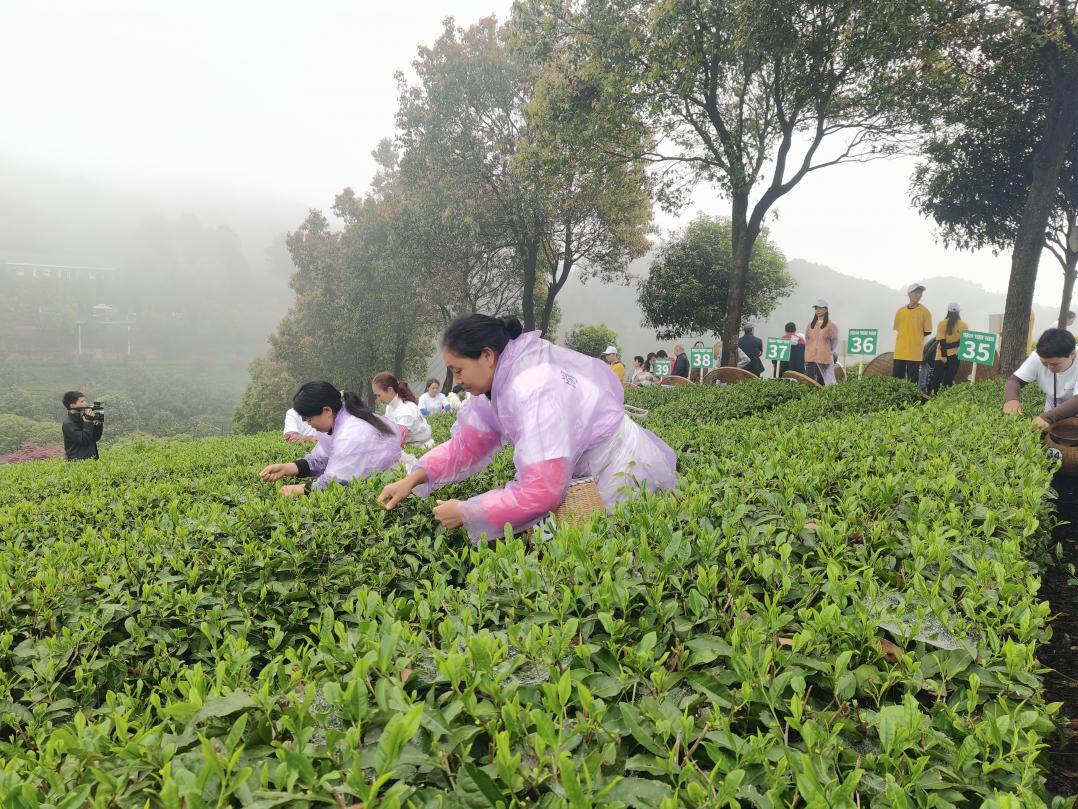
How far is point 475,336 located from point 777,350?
1153 centimetres

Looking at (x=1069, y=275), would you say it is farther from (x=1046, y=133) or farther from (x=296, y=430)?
(x=296, y=430)

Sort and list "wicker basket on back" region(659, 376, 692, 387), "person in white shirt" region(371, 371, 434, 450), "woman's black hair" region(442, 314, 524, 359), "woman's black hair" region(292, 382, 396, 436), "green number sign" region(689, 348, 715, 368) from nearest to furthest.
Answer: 1. "woman's black hair" region(442, 314, 524, 359)
2. "woman's black hair" region(292, 382, 396, 436)
3. "person in white shirt" region(371, 371, 434, 450)
4. "wicker basket on back" region(659, 376, 692, 387)
5. "green number sign" region(689, 348, 715, 368)

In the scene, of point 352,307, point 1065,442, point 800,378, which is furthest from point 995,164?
point 352,307

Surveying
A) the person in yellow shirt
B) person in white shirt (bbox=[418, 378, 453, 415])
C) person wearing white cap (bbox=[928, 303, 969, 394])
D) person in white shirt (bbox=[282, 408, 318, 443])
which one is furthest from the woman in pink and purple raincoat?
person in white shirt (bbox=[418, 378, 453, 415])

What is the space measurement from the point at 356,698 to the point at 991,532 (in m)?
2.29

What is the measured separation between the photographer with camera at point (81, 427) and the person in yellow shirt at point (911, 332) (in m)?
12.9

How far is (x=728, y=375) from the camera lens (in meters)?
12.8

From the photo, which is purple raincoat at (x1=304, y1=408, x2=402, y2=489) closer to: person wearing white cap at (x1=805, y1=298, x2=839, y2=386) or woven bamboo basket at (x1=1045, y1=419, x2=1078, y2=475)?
woven bamboo basket at (x1=1045, y1=419, x2=1078, y2=475)

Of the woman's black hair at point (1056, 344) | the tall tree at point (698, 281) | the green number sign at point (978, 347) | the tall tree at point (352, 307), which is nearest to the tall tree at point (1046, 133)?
the green number sign at point (978, 347)

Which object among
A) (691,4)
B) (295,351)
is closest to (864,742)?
(691,4)

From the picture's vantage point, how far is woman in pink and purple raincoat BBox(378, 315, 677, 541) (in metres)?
2.62

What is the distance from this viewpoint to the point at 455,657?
1.28m

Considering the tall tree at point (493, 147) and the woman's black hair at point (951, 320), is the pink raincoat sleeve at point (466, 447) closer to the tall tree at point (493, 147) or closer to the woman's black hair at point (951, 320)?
the woman's black hair at point (951, 320)

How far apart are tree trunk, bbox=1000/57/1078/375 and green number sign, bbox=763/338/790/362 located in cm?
378
